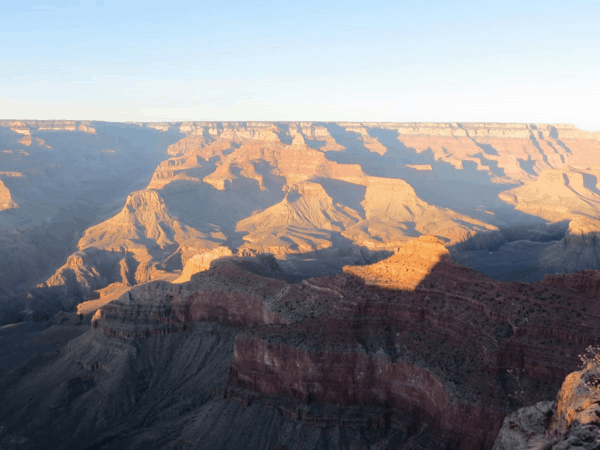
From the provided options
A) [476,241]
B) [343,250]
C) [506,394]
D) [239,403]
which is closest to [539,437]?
[506,394]

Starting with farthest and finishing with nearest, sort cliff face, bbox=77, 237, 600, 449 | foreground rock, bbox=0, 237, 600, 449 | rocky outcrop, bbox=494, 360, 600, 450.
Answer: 1. foreground rock, bbox=0, 237, 600, 449
2. cliff face, bbox=77, 237, 600, 449
3. rocky outcrop, bbox=494, 360, 600, 450

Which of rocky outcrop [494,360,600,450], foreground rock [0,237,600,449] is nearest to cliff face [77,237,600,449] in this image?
foreground rock [0,237,600,449]

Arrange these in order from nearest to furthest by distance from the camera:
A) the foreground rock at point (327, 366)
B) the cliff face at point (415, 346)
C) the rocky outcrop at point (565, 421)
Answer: the rocky outcrop at point (565, 421), the cliff face at point (415, 346), the foreground rock at point (327, 366)

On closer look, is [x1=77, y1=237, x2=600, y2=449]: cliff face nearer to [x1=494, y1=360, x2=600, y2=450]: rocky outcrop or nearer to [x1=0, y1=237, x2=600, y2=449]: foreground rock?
[x1=0, y1=237, x2=600, y2=449]: foreground rock

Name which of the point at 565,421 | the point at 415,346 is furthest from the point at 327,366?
the point at 565,421

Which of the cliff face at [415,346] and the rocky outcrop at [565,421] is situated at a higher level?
the rocky outcrop at [565,421]

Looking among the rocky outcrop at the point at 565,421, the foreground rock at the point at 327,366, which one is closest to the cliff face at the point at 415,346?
the foreground rock at the point at 327,366

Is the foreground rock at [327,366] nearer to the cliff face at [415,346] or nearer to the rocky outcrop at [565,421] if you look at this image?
the cliff face at [415,346]

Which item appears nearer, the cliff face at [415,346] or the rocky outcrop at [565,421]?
the rocky outcrop at [565,421]

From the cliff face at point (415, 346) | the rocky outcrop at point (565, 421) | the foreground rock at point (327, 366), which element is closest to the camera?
the rocky outcrop at point (565, 421)
